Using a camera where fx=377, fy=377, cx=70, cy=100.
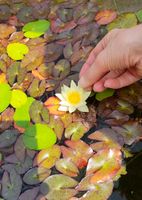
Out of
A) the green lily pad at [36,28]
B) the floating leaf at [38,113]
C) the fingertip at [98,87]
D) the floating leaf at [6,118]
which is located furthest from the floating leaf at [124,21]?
the floating leaf at [6,118]

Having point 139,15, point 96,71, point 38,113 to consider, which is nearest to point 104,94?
point 96,71

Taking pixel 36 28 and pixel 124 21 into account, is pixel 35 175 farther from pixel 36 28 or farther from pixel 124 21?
pixel 124 21

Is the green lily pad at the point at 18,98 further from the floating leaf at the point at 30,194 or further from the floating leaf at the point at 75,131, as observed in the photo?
the floating leaf at the point at 30,194

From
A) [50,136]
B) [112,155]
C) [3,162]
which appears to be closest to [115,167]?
[112,155]

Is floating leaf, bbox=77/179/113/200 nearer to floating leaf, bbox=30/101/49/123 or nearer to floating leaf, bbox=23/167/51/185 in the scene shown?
floating leaf, bbox=23/167/51/185

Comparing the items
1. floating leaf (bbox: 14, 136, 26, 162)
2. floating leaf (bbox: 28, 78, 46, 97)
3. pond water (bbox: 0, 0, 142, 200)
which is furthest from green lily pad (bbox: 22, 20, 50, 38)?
floating leaf (bbox: 14, 136, 26, 162)

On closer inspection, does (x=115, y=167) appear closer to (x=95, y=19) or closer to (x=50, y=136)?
(x=50, y=136)
